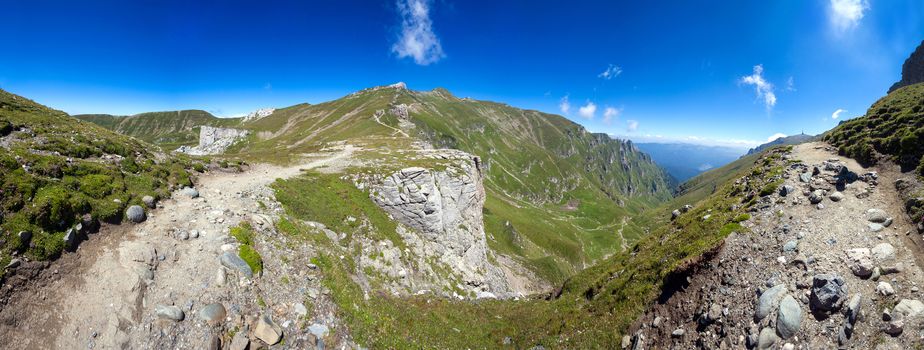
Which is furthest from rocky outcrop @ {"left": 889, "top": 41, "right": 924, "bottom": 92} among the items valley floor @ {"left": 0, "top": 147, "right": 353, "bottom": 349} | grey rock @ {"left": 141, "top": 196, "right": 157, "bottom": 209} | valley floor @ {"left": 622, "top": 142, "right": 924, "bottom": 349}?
grey rock @ {"left": 141, "top": 196, "right": 157, "bottom": 209}

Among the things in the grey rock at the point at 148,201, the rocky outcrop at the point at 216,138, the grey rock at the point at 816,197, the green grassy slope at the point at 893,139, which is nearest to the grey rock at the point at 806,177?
the grey rock at the point at 816,197

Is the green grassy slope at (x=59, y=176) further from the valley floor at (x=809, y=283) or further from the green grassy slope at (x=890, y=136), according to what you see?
the green grassy slope at (x=890, y=136)

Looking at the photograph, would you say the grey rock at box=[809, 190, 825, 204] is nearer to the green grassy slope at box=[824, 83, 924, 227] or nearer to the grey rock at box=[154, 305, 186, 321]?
the green grassy slope at box=[824, 83, 924, 227]

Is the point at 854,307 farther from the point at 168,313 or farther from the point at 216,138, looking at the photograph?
the point at 216,138

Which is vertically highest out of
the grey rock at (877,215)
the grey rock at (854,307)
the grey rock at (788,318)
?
the grey rock at (877,215)

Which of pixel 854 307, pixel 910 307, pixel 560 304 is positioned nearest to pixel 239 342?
pixel 560 304

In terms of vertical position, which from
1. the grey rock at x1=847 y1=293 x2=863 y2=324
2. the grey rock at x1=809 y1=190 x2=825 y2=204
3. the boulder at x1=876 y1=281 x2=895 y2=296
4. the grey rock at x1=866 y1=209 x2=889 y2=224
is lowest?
the grey rock at x1=847 y1=293 x2=863 y2=324
